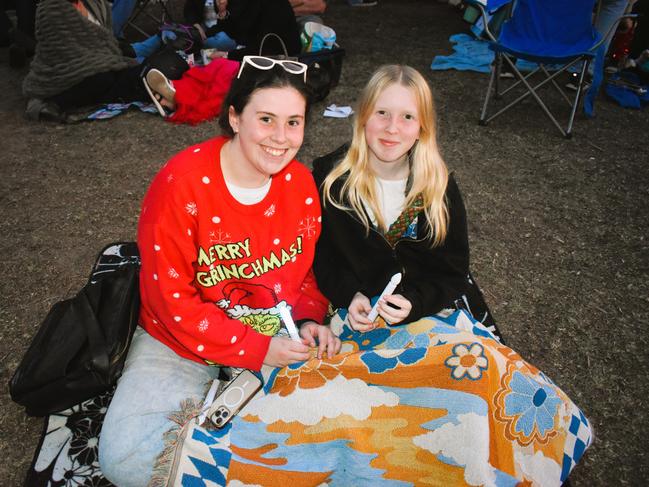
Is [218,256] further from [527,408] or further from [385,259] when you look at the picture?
[527,408]

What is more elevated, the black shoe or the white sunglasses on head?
the white sunglasses on head

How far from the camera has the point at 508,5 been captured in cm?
490

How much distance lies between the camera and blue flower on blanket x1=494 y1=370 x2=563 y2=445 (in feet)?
5.10

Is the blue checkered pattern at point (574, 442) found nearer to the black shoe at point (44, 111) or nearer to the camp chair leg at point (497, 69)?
the camp chair leg at point (497, 69)

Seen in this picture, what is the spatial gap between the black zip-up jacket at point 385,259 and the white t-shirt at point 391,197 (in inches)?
4.2

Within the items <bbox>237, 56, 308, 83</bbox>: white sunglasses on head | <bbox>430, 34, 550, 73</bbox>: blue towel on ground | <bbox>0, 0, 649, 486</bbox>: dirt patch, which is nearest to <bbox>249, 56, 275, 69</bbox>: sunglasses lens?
<bbox>237, 56, 308, 83</bbox>: white sunglasses on head

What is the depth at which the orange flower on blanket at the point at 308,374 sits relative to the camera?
170 cm

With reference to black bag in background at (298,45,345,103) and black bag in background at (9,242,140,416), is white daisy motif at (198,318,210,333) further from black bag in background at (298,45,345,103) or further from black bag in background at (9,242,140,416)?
black bag in background at (298,45,345,103)

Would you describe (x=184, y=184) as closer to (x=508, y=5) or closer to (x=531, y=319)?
(x=531, y=319)

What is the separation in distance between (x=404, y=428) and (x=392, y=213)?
0.95 metres

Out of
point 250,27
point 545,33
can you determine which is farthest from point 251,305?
point 250,27

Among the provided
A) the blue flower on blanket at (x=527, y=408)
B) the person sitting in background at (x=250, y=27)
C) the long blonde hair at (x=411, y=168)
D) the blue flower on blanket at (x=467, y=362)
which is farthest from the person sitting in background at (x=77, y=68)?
the blue flower on blanket at (x=527, y=408)

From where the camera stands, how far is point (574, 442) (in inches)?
67.4

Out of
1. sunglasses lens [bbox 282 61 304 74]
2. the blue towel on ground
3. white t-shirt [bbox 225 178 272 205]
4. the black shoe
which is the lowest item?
the black shoe
